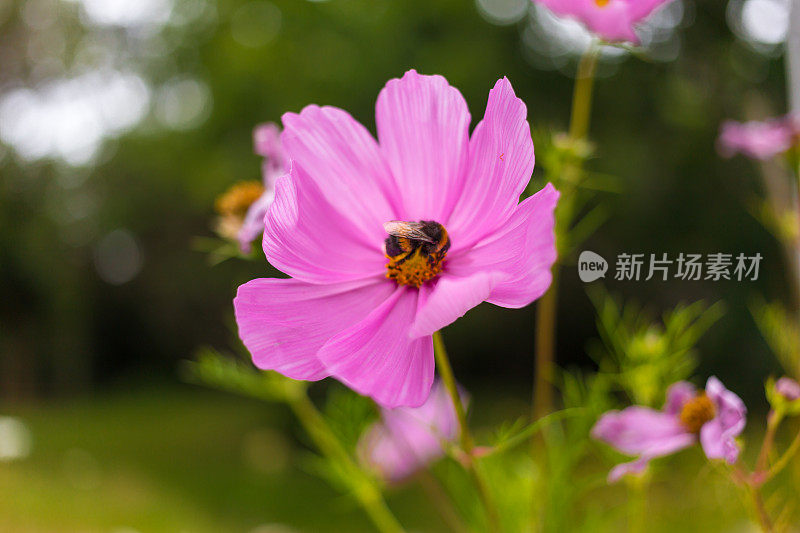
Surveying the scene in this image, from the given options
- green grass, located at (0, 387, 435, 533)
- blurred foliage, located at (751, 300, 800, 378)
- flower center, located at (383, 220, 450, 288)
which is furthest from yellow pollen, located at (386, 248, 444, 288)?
green grass, located at (0, 387, 435, 533)

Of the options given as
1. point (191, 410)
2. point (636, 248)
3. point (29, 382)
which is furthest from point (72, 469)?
point (636, 248)

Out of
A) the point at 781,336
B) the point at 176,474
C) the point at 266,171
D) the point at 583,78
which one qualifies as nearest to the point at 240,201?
the point at 266,171

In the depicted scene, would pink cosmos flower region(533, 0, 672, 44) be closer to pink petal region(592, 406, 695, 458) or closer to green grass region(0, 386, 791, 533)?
pink petal region(592, 406, 695, 458)

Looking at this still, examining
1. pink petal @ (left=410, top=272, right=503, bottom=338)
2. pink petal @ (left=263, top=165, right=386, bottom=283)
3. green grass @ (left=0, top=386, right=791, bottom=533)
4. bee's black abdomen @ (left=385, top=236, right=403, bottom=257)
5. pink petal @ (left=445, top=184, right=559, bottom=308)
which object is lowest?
pink petal @ (left=410, top=272, right=503, bottom=338)

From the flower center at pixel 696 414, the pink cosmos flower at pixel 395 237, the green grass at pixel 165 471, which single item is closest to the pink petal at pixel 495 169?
the pink cosmos flower at pixel 395 237

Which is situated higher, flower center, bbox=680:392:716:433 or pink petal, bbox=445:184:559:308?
pink petal, bbox=445:184:559:308

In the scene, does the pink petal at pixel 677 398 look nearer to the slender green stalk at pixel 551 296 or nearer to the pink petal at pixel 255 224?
the slender green stalk at pixel 551 296

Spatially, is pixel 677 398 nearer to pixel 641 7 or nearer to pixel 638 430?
pixel 638 430
